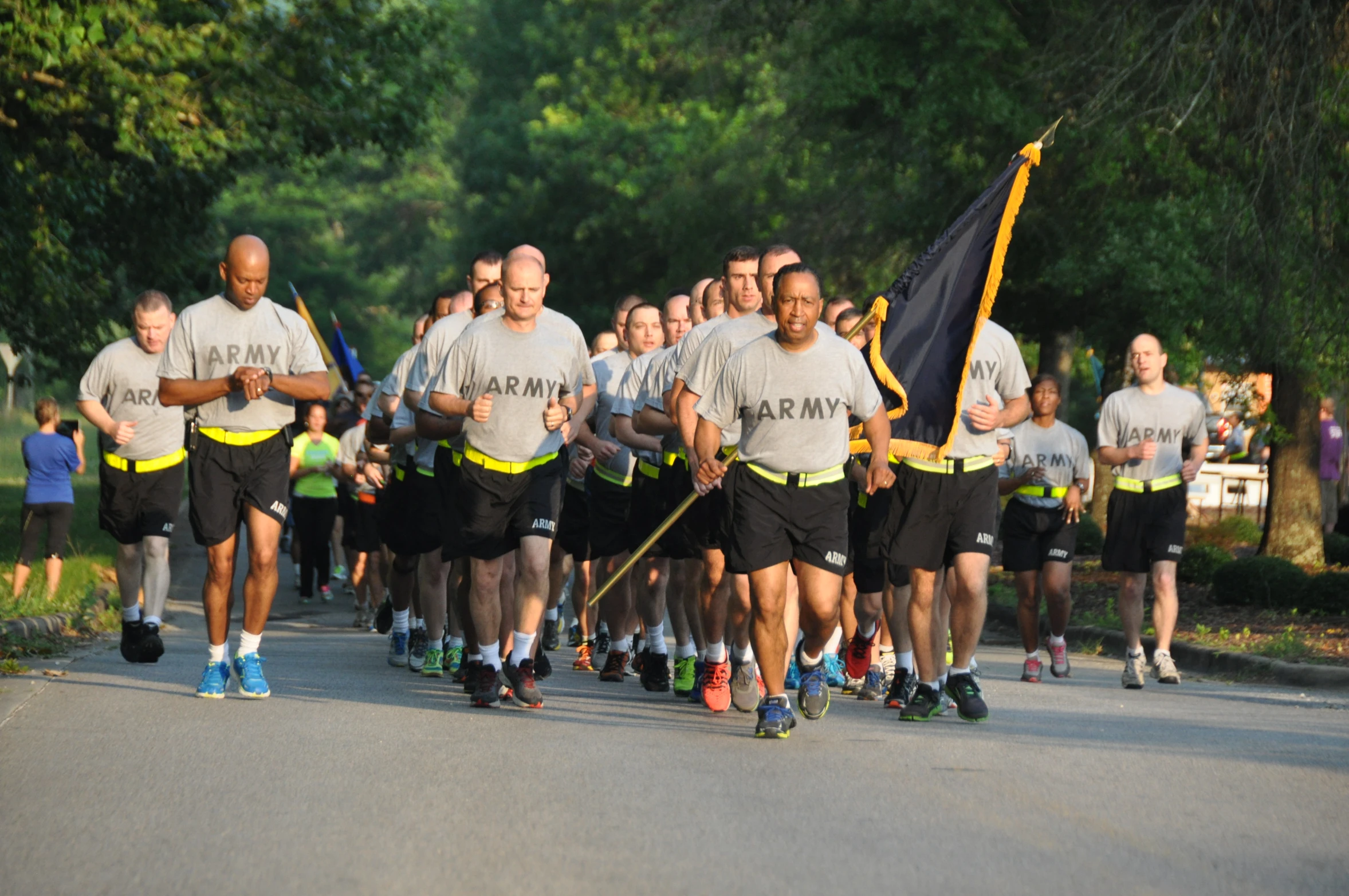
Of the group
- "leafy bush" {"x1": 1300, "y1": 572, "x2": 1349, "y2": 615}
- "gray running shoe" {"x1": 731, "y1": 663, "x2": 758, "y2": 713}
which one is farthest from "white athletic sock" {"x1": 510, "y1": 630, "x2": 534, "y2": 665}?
"leafy bush" {"x1": 1300, "y1": 572, "x2": 1349, "y2": 615}

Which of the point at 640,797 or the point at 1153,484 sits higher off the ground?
the point at 1153,484

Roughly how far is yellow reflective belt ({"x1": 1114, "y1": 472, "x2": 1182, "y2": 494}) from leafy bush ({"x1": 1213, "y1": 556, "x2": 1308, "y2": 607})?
429 centimetres

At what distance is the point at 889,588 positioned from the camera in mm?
10031

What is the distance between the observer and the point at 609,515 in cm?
1138

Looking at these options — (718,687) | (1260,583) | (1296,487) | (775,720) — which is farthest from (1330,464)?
(775,720)

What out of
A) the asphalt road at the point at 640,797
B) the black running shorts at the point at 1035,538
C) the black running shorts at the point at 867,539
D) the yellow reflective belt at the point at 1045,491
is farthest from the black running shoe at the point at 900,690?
the yellow reflective belt at the point at 1045,491

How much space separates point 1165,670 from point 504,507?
482 centimetres

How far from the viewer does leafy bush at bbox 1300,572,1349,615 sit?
1505 centimetres

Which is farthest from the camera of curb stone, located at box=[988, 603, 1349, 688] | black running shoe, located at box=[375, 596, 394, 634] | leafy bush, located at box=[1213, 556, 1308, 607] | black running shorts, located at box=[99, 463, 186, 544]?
leafy bush, located at box=[1213, 556, 1308, 607]

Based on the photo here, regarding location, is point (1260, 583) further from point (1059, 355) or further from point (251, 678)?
point (251, 678)

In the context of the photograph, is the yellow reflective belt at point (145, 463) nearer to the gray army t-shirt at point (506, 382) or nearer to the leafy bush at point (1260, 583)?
the gray army t-shirt at point (506, 382)

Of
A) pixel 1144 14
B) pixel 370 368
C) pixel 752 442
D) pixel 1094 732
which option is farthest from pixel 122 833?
pixel 370 368

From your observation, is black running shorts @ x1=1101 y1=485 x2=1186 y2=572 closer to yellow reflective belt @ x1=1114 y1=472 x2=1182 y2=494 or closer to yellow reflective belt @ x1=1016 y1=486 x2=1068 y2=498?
yellow reflective belt @ x1=1114 y1=472 x2=1182 y2=494

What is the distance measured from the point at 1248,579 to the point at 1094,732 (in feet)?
25.0
